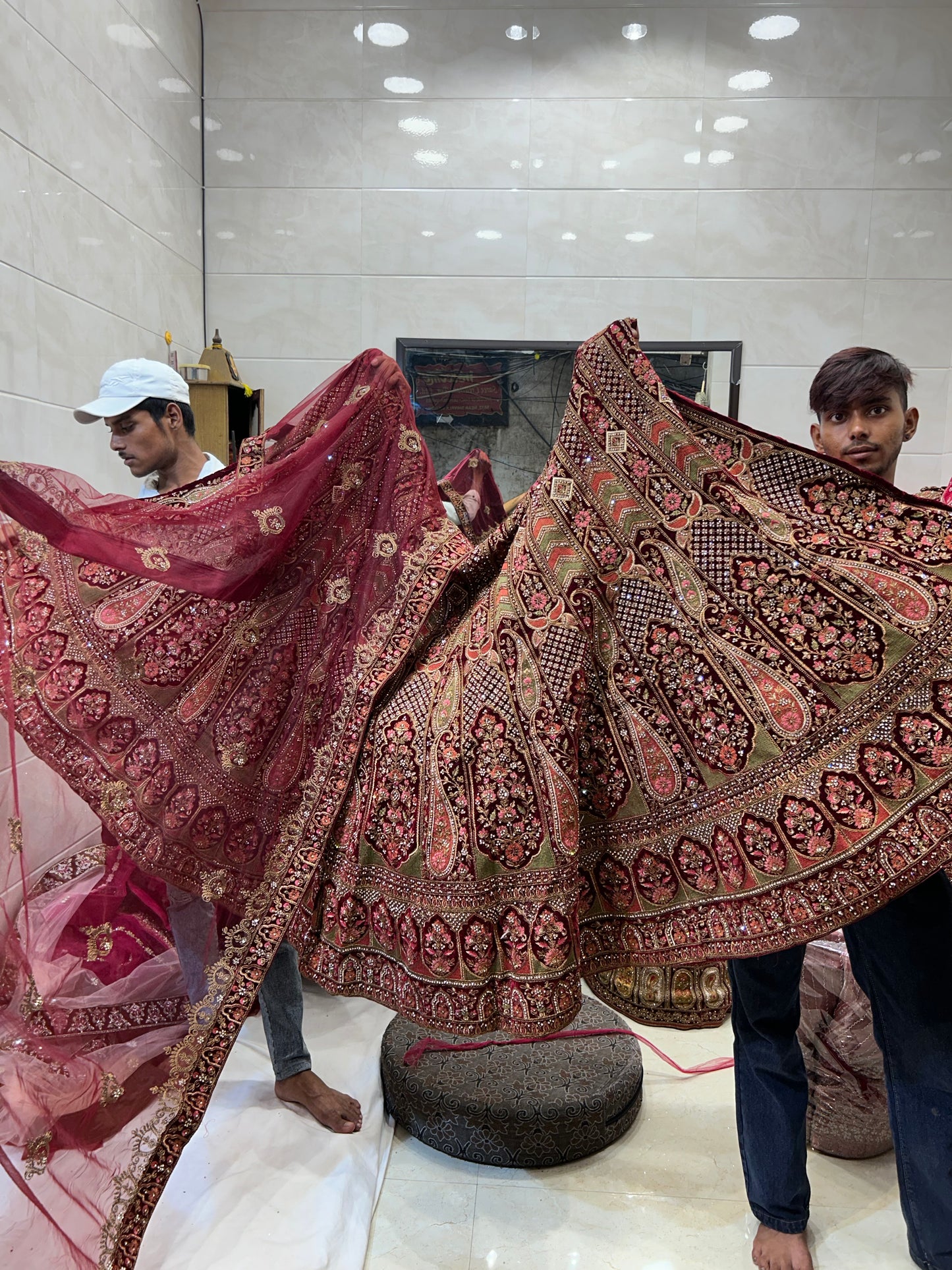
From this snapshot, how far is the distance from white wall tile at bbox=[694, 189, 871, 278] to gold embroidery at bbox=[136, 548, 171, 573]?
9.69 feet

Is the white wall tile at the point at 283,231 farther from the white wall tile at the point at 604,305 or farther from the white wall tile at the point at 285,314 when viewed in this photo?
the white wall tile at the point at 604,305

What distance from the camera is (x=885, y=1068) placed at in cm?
133

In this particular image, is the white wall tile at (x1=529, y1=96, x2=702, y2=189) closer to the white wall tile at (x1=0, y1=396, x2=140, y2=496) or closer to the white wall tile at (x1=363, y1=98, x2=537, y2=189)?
the white wall tile at (x1=363, y1=98, x2=537, y2=189)

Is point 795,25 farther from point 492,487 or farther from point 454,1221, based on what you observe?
point 454,1221

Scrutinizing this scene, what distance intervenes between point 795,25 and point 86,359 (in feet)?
9.81

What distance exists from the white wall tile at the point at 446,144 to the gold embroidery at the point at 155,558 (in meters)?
2.78

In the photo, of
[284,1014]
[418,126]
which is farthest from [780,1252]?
[418,126]

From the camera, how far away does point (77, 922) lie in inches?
49.2

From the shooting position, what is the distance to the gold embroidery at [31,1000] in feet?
3.83

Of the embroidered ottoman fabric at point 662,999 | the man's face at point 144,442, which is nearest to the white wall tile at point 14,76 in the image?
the man's face at point 144,442

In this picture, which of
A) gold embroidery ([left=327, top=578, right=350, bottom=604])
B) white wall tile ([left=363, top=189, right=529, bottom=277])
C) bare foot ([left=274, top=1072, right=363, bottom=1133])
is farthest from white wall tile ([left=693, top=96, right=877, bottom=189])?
bare foot ([left=274, top=1072, right=363, bottom=1133])

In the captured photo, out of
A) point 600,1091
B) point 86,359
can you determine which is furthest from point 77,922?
point 86,359

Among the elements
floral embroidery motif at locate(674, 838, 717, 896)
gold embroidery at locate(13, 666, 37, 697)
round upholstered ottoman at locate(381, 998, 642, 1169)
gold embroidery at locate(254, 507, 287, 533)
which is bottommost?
round upholstered ottoman at locate(381, 998, 642, 1169)

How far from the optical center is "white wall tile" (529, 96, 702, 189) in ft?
11.1
